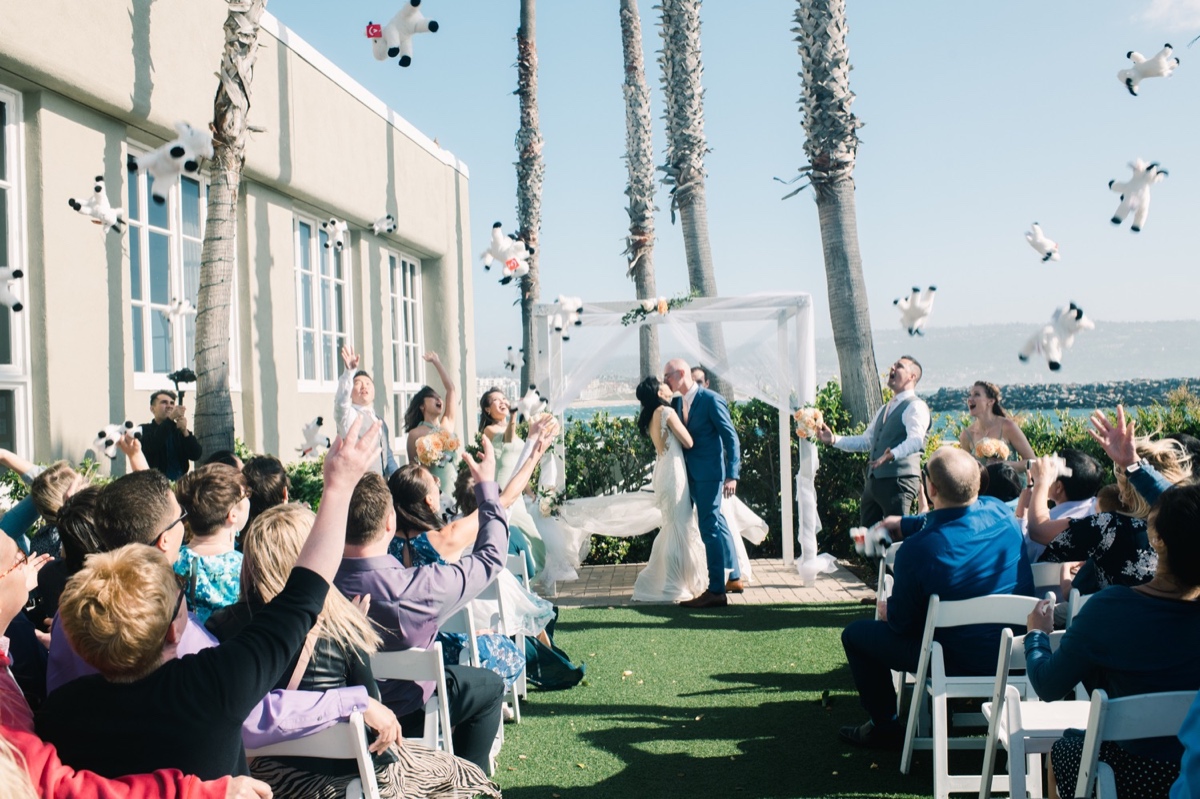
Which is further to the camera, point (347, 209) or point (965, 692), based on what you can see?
point (347, 209)

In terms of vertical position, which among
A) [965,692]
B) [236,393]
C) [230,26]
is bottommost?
[965,692]

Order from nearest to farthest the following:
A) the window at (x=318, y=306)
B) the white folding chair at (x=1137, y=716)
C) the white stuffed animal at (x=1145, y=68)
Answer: the white folding chair at (x=1137, y=716) → the white stuffed animal at (x=1145, y=68) → the window at (x=318, y=306)

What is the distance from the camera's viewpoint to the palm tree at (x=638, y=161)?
14.9 metres

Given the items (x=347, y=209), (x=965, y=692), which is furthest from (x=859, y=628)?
(x=347, y=209)

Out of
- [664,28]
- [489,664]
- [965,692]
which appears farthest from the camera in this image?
[664,28]

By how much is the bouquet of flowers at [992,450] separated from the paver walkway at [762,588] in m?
2.10

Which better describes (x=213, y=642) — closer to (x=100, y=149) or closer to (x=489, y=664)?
→ (x=489, y=664)

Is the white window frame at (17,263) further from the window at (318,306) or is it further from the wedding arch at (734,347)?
the wedding arch at (734,347)

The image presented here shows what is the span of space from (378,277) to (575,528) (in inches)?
226

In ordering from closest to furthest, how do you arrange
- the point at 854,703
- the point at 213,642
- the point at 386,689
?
A: the point at 213,642
the point at 386,689
the point at 854,703

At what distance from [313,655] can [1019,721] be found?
2.18 m

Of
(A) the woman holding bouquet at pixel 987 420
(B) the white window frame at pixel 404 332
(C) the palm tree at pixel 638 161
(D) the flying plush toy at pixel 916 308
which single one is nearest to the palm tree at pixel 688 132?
(C) the palm tree at pixel 638 161

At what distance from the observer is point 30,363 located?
697cm

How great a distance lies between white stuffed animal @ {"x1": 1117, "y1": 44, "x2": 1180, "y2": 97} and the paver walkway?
4.48 metres
